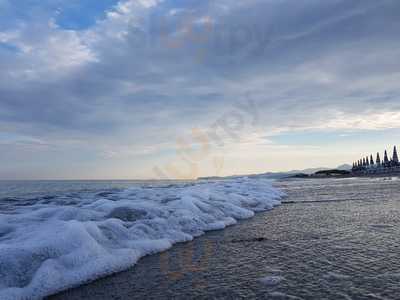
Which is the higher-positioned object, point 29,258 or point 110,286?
point 29,258

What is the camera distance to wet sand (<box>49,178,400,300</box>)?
14.6 ft

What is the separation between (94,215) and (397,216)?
905 centimetres

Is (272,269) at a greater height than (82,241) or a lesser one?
lesser

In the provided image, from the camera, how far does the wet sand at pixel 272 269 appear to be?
445 cm

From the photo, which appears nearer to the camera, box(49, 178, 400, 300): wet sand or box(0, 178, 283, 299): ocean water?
box(49, 178, 400, 300): wet sand

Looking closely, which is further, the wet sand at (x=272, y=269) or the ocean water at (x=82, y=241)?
the ocean water at (x=82, y=241)

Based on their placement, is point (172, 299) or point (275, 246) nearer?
point (172, 299)

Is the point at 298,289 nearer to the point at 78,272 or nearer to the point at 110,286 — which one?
the point at 110,286

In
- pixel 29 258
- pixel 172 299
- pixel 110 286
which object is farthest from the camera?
pixel 29 258

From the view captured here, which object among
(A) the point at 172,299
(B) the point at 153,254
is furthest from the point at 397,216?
(A) the point at 172,299

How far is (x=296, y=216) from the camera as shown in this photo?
37.9 feet

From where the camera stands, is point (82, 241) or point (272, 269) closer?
point (272, 269)

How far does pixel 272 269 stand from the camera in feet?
17.7

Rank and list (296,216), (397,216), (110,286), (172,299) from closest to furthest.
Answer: (172,299)
(110,286)
(397,216)
(296,216)
